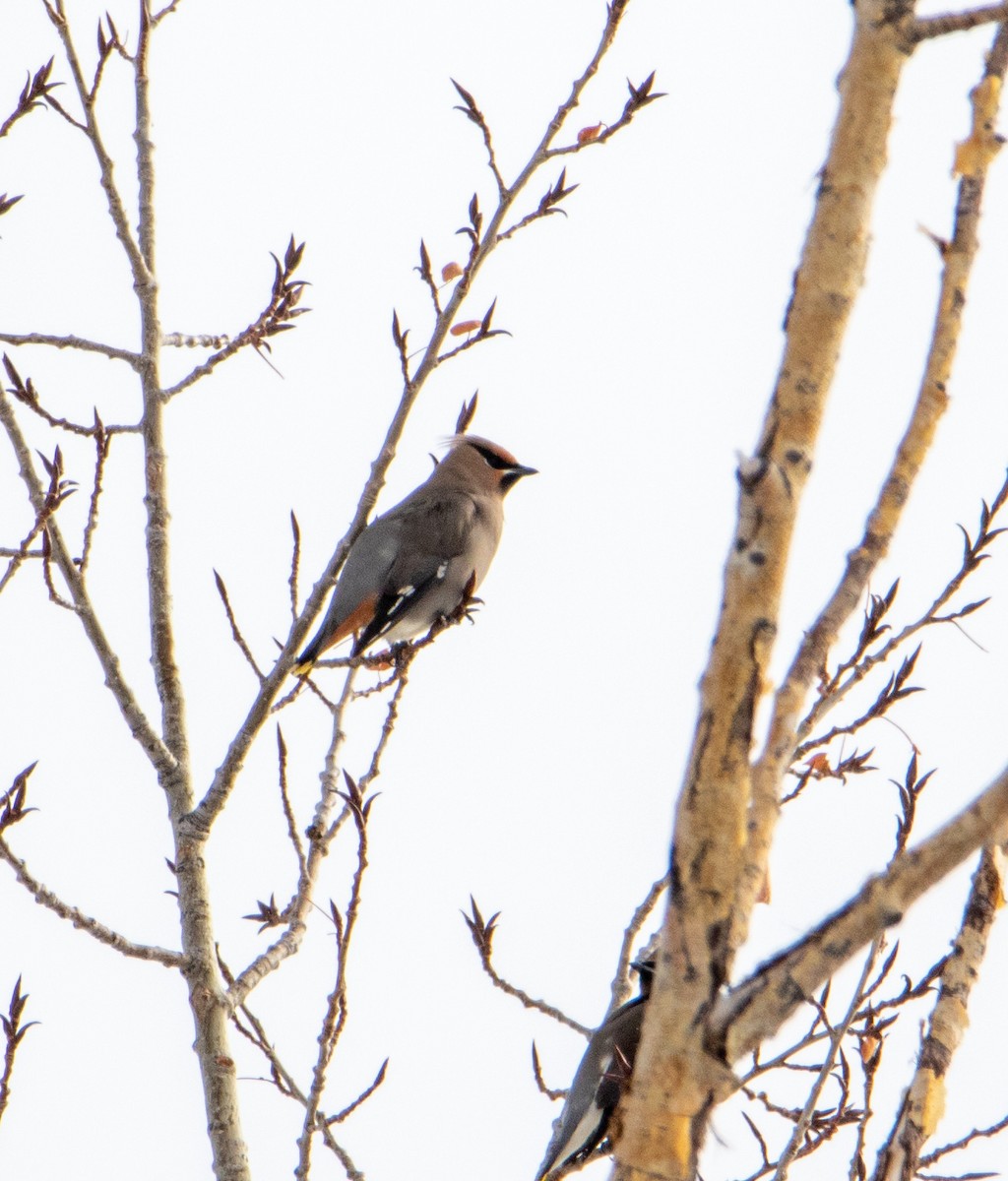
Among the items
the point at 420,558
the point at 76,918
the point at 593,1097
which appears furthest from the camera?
the point at 420,558

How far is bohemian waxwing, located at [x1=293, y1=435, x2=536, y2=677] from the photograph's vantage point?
5.73 m

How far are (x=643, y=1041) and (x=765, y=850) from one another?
7.6 inches

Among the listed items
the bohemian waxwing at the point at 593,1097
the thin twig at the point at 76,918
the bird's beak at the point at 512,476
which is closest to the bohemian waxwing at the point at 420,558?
the bird's beak at the point at 512,476

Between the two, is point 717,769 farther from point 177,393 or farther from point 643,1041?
point 177,393

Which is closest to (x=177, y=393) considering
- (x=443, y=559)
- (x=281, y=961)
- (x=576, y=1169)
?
(x=281, y=961)

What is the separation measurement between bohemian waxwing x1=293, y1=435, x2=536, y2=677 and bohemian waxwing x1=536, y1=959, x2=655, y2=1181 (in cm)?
150

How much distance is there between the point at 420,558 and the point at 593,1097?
2.15 m

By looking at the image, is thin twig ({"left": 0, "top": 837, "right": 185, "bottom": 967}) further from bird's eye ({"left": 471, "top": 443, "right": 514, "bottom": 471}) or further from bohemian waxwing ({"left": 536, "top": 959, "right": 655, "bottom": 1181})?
bird's eye ({"left": 471, "top": 443, "right": 514, "bottom": 471})

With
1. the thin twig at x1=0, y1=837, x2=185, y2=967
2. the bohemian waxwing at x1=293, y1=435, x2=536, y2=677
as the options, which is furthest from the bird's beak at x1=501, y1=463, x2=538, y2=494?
the thin twig at x1=0, y1=837, x2=185, y2=967

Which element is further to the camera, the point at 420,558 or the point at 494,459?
the point at 494,459

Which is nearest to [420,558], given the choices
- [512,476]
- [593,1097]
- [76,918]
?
[512,476]

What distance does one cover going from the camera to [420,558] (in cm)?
592

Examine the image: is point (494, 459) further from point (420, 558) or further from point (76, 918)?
point (76, 918)

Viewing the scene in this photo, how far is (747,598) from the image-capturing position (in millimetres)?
1395
